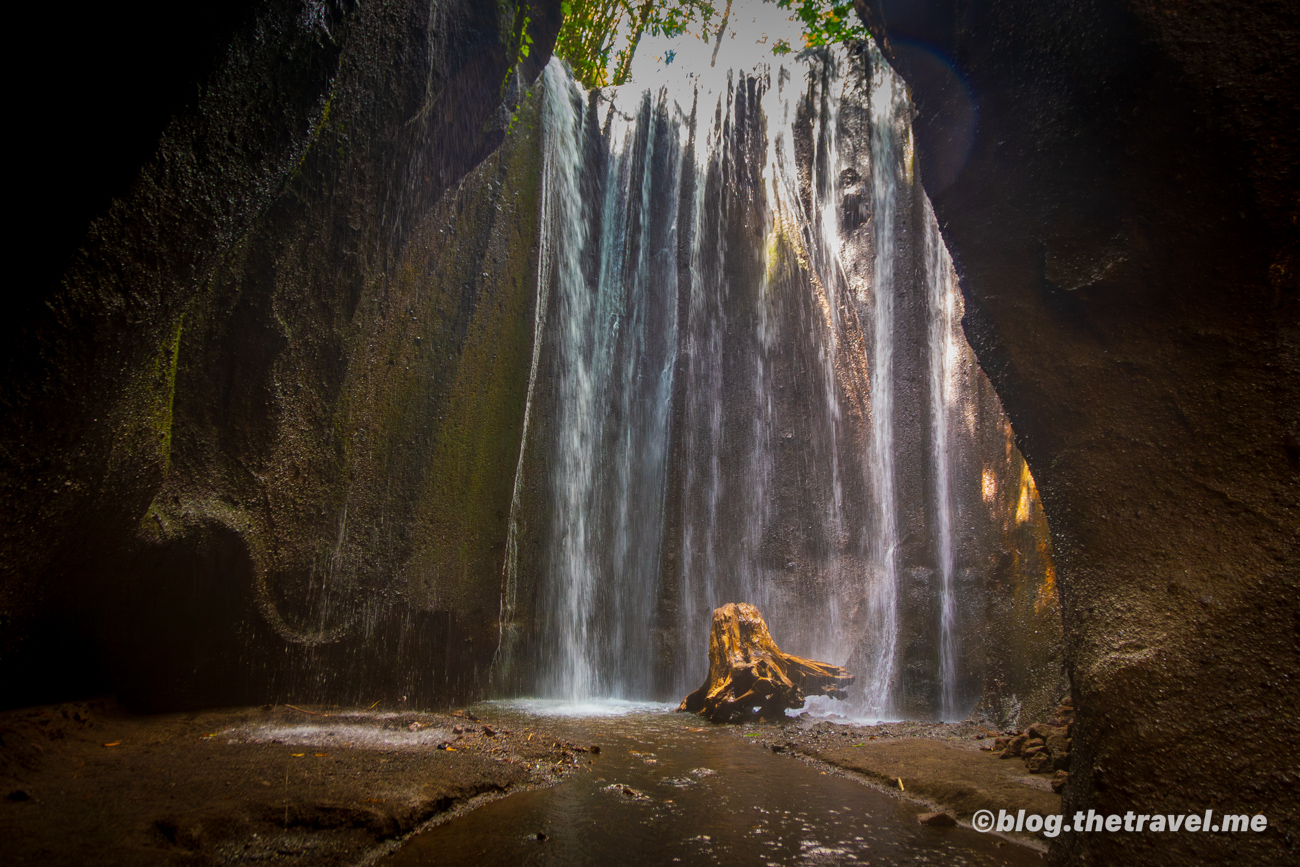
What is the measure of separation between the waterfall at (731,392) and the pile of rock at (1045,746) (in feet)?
11.7

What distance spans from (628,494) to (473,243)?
565 centimetres

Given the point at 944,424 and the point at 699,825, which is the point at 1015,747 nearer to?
the point at 699,825

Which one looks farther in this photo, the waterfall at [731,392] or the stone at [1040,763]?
the waterfall at [731,392]

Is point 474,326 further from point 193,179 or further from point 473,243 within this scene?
point 193,179

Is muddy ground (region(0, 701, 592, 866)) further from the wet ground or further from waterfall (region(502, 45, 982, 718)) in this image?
waterfall (region(502, 45, 982, 718))

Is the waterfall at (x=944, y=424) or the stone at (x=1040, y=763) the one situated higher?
the waterfall at (x=944, y=424)

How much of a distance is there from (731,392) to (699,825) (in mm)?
9764

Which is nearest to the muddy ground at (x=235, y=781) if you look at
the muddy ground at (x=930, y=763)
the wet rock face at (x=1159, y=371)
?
the muddy ground at (x=930, y=763)

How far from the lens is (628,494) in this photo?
1098 cm

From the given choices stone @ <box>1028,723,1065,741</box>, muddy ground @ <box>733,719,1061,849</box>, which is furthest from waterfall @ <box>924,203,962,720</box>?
stone @ <box>1028,723,1065,741</box>

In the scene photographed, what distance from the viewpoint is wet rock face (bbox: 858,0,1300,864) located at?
5.23 ft

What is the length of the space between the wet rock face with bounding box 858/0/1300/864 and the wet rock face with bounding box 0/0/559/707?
286 cm

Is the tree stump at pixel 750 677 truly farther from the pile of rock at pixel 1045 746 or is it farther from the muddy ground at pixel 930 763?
the pile of rock at pixel 1045 746

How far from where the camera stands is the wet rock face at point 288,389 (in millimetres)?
2121
